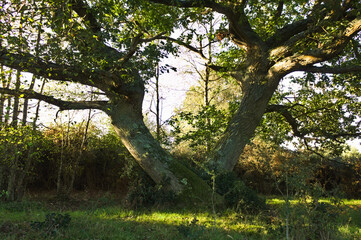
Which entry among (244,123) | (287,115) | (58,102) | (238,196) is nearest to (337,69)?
(287,115)

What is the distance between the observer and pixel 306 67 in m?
7.89

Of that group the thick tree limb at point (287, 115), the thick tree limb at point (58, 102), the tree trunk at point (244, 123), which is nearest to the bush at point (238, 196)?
the tree trunk at point (244, 123)

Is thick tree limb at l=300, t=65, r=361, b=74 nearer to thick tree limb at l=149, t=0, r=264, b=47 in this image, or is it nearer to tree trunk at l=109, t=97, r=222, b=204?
thick tree limb at l=149, t=0, r=264, b=47

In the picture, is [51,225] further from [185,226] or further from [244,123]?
[244,123]

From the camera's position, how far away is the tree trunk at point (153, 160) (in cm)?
750

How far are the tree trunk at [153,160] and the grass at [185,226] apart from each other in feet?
1.94

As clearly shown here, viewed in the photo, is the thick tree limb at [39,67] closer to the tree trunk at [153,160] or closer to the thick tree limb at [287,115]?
the tree trunk at [153,160]

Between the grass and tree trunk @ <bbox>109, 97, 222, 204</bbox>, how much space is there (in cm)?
59

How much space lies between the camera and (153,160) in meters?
7.69

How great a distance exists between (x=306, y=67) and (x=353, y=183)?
25.6 ft

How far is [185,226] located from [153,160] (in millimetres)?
3075

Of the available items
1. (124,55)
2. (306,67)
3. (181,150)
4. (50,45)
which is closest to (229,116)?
(306,67)

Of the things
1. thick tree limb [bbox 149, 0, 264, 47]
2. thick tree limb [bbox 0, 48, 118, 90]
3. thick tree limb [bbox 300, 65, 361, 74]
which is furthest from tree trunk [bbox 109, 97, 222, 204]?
thick tree limb [bbox 300, 65, 361, 74]

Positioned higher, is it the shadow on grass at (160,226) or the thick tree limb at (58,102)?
the thick tree limb at (58,102)
